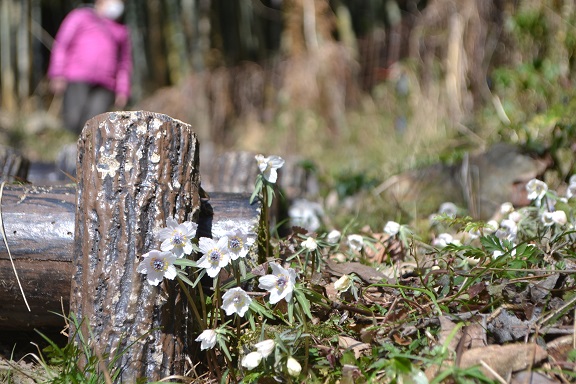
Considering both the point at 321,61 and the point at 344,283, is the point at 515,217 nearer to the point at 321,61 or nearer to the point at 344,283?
the point at 344,283

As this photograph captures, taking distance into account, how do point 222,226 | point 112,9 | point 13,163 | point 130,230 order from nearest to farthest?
point 130,230, point 222,226, point 13,163, point 112,9

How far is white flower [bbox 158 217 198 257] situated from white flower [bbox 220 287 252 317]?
16 cm

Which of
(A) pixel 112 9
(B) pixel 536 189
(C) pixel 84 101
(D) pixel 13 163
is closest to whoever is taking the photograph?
(B) pixel 536 189

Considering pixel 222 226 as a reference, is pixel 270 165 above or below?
above

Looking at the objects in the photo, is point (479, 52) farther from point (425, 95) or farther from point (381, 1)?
point (381, 1)

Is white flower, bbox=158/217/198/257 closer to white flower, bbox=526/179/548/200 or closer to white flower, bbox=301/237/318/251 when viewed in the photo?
white flower, bbox=301/237/318/251

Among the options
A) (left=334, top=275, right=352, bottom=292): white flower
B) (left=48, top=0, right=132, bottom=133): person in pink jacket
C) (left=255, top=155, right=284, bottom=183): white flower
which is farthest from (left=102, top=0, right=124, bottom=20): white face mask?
(left=334, top=275, right=352, bottom=292): white flower

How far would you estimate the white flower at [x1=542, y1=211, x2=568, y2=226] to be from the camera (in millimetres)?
2008

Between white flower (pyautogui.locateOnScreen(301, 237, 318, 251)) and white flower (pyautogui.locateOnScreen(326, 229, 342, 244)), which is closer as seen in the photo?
white flower (pyautogui.locateOnScreen(301, 237, 318, 251))

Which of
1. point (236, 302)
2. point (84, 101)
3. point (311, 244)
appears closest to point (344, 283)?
point (311, 244)

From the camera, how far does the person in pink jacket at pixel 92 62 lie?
6.83 m

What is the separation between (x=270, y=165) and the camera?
6.07 ft

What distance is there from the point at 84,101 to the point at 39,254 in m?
5.46

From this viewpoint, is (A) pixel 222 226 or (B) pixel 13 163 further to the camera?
(B) pixel 13 163
